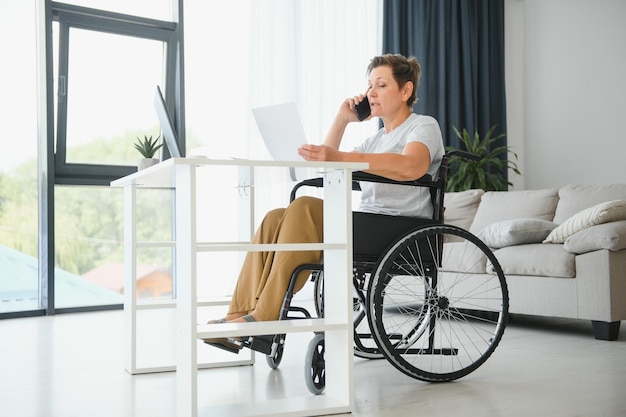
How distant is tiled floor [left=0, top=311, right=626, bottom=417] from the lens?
179 centimetres

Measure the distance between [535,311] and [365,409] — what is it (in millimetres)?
1683

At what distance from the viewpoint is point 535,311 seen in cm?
319

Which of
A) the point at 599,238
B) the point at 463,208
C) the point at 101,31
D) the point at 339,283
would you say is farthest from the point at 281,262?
the point at 101,31

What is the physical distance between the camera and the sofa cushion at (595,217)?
2994 millimetres

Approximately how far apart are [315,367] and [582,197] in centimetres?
239

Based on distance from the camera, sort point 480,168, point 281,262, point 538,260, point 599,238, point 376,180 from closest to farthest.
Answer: point 281,262 < point 376,180 < point 599,238 < point 538,260 < point 480,168

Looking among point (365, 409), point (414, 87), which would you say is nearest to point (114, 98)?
point (414, 87)

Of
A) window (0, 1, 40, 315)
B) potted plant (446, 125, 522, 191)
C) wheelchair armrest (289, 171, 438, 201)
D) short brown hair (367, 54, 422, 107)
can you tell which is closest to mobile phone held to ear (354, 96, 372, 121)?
short brown hair (367, 54, 422, 107)

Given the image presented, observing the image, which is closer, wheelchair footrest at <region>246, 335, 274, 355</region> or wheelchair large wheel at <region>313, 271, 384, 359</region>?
wheelchair footrest at <region>246, 335, 274, 355</region>

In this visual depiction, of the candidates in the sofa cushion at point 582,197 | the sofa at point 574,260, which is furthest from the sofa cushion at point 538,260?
the sofa cushion at point 582,197

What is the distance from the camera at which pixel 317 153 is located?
1.79 meters

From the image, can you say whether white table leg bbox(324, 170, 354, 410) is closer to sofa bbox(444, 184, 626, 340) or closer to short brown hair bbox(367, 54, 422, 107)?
short brown hair bbox(367, 54, 422, 107)

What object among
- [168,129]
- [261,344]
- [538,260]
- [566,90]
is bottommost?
[261,344]

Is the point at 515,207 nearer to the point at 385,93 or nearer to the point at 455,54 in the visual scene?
the point at 455,54
